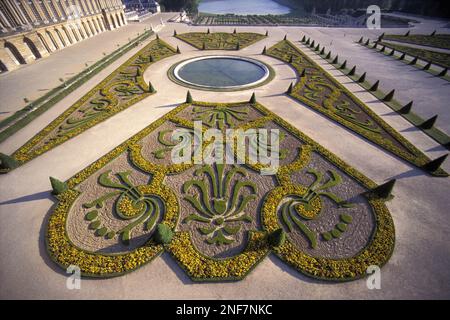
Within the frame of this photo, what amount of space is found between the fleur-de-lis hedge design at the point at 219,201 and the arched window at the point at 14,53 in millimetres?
41427

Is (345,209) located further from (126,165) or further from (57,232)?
(57,232)

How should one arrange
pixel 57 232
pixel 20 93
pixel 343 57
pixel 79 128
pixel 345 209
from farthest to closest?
pixel 343 57 < pixel 20 93 < pixel 79 128 < pixel 345 209 < pixel 57 232

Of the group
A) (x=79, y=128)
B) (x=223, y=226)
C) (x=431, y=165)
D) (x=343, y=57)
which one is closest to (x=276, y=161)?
(x=223, y=226)

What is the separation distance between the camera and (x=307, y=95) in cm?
2714

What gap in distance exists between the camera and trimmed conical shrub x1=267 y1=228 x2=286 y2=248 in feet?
37.5

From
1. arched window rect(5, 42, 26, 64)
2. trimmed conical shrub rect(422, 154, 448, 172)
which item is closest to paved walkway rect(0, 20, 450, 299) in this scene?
trimmed conical shrub rect(422, 154, 448, 172)

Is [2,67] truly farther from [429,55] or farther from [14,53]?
[429,55]

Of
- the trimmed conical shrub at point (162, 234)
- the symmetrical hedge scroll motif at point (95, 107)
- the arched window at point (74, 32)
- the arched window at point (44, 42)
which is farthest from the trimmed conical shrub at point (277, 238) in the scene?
the arched window at point (74, 32)

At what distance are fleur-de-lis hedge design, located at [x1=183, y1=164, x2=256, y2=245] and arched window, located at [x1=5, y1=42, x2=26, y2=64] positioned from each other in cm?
4143

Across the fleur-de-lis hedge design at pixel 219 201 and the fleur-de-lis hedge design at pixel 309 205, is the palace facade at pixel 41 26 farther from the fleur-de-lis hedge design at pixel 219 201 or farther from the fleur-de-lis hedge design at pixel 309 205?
the fleur-de-lis hedge design at pixel 309 205

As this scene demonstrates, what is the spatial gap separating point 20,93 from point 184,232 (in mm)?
31294

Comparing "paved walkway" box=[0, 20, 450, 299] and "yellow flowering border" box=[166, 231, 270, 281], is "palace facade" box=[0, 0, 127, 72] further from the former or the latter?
"yellow flowering border" box=[166, 231, 270, 281]

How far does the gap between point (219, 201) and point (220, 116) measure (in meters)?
11.4

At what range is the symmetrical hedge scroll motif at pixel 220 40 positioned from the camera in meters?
46.1
